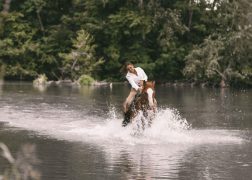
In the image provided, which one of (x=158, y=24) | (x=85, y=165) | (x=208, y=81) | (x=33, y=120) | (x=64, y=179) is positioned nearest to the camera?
(x=64, y=179)

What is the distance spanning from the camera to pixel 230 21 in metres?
54.4

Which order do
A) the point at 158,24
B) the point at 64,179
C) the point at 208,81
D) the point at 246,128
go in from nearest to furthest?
the point at 64,179, the point at 246,128, the point at 208,81, the point at 158,24

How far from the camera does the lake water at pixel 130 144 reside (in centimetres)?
1061

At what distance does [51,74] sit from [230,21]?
18.8 metres

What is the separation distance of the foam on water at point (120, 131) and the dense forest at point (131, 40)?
31733 mm

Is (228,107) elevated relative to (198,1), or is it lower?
lower

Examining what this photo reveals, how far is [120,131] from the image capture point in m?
16.9

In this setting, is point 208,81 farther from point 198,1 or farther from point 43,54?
point 43,54

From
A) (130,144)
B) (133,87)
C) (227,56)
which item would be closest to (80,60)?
(227,56)

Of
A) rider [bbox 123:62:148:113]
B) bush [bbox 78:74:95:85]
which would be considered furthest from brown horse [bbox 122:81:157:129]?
bush [bbox 78:74:95:85]

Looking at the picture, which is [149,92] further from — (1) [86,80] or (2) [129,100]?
(1) [86,80]

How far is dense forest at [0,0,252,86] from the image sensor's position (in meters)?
52.0

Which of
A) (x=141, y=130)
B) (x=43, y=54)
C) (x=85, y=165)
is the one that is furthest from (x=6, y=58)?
(x=85, y=165)

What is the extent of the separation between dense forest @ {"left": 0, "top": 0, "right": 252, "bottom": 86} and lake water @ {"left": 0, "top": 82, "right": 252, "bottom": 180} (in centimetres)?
2704
